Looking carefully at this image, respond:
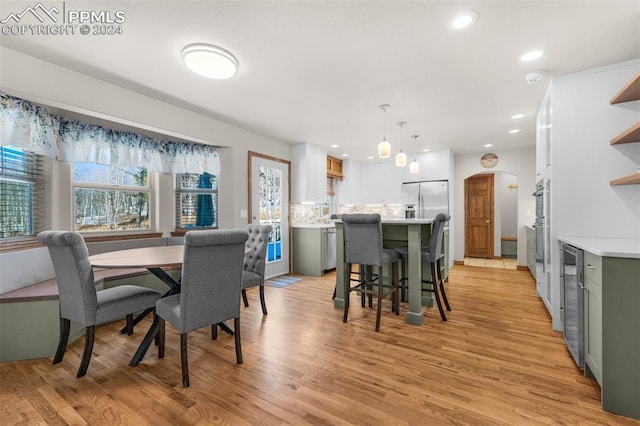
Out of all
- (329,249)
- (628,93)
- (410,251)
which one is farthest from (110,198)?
(628,93)

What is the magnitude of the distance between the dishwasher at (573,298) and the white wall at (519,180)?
3.80 meters

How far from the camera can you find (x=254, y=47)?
2.20 m

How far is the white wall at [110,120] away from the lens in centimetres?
234

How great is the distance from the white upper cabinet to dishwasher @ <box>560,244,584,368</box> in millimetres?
3848

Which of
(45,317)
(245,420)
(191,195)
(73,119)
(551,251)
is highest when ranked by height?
(73,119)

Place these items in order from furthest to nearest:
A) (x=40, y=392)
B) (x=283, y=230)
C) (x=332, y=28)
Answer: (x=283, y=230)
(x=332, y=28)
(x=40, y=392)

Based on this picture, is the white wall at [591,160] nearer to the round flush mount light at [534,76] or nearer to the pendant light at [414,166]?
the round flush mount light at [534,76]

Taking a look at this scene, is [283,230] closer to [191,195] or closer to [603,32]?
[191,195]

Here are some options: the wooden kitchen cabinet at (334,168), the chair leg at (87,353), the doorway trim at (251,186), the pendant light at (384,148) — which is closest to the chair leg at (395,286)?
the pendant light at (384,148)

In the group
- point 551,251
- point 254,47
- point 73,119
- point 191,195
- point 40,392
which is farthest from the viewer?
point 191,195

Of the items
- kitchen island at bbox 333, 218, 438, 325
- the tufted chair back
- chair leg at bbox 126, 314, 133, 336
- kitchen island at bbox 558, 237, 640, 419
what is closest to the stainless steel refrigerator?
kitchen island at bbox 333, 218, 438, 325

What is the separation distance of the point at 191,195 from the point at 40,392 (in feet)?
9.19

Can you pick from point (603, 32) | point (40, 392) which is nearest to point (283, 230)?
point (40, 392)

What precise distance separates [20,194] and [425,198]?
20.4 ft
